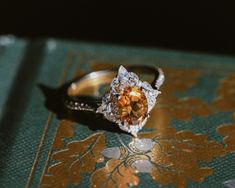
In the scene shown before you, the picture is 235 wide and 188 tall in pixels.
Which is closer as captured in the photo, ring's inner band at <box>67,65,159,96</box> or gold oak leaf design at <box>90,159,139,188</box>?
gold oak leaf design at <box>90,159,139,188</box>

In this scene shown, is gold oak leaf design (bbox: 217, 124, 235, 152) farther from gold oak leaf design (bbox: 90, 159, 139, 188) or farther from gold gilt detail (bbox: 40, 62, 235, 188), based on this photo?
gold oak leaf design (bbox: 90, 159, 139, 188)

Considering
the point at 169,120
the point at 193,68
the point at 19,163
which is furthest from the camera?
the point at 193,68

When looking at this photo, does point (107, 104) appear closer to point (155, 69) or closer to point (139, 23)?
point (155, 69)

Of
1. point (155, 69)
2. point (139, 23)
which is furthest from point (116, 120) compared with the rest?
point (139, 23)

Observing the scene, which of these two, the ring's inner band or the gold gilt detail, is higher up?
the ring's inner band

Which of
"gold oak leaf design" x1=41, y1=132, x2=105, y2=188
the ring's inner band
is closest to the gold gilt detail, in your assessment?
"gold oak leaf design" x1=41, y1=132, x2=105, y2=188

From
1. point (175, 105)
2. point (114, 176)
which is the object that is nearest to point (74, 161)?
point (114, 176)

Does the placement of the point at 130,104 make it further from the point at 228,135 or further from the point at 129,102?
the point at 228,135

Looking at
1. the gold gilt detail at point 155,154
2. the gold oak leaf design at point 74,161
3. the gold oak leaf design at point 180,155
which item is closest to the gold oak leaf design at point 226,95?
the gold gilt detail at point 155,154

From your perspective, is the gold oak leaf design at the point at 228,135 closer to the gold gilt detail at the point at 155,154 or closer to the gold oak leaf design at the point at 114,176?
the gold gilt detail at the point at 155,154
